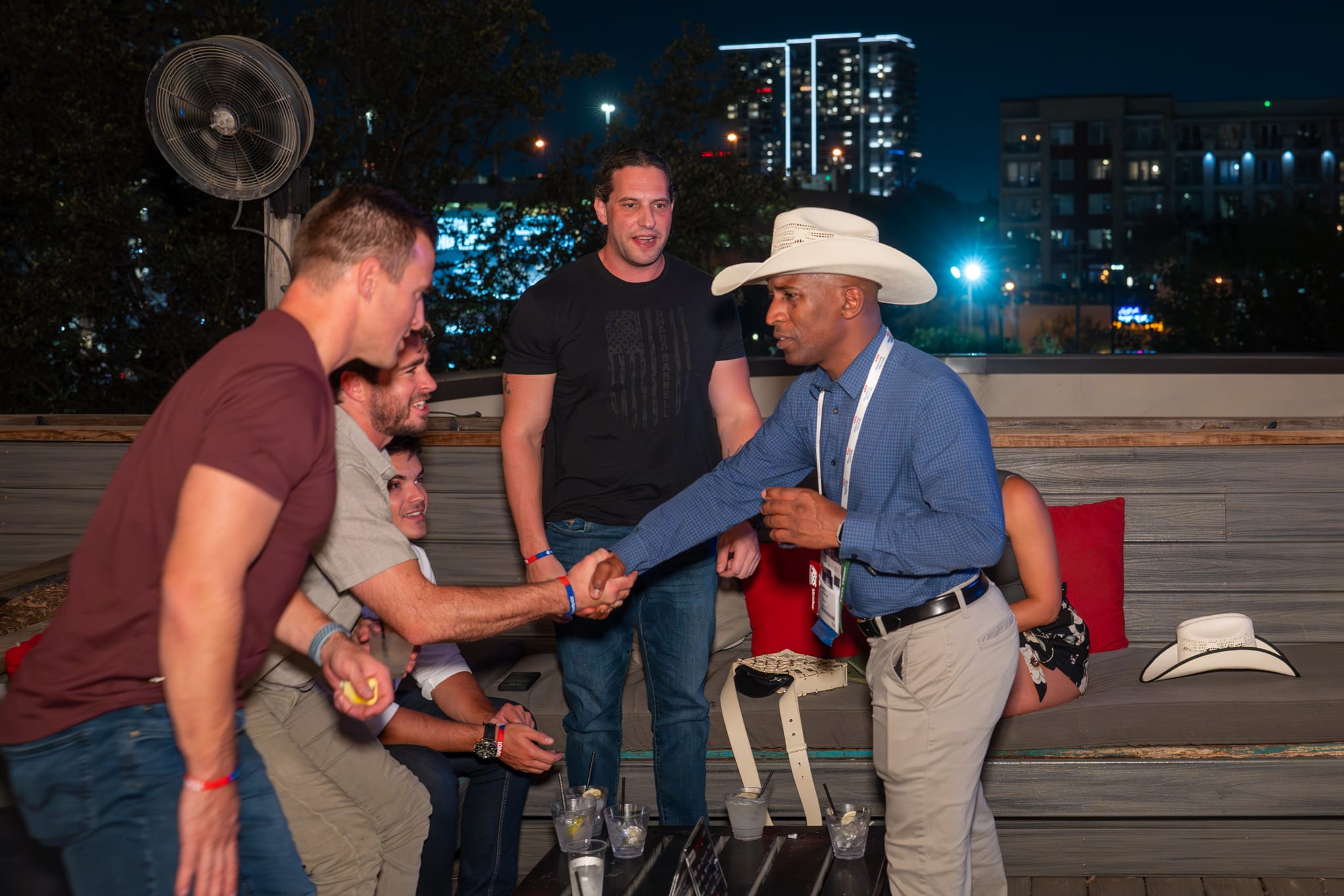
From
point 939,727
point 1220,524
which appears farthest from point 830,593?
point 1220,524

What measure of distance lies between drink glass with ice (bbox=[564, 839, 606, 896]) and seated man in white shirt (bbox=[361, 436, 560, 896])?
405 millimetres

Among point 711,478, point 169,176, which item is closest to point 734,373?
point 711,478

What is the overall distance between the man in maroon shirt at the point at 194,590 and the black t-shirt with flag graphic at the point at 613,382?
1.21 metres

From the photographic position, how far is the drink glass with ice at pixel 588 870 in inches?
89.3

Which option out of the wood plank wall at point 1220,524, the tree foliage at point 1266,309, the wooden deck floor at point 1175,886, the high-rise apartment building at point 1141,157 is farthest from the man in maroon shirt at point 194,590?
the high-rise apartment building at point 1141,157

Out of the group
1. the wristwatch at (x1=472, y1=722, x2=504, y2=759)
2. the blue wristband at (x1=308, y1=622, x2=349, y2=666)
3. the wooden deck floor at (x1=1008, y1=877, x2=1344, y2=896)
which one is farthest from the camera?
the wooden deck floor at (x1=1008, y1=877, x2=1344, y2=896)

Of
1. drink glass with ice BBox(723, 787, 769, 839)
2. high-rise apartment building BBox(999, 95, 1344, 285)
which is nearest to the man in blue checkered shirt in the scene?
drink glass with ice BBox(723, 787, 769, 839)

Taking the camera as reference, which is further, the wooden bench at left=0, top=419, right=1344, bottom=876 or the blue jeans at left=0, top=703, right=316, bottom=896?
the wooden bench at left=0, top=419, right=1344, bottom=876

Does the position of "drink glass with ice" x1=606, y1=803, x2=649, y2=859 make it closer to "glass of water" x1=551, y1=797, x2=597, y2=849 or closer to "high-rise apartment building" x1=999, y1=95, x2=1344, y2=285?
"glass of water" x1=551, y1=797, x2=597, y2=849

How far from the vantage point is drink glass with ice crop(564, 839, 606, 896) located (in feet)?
7.44

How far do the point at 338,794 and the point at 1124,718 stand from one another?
1997mm

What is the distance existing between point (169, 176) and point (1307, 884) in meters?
6.88

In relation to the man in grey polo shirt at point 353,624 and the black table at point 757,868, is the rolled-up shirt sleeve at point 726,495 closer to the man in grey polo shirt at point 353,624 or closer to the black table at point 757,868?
the man in grey polo shirt at point 353,624

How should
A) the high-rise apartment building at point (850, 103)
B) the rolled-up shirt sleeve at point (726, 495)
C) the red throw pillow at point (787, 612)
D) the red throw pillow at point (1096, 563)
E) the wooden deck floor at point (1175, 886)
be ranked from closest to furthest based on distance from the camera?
the rolled-up shirt sleeve at point (726, 495) → the wooden deck floor at point (1175, 886) → the red throw pillow at point (787, 612) → the red throw pillow at point (1096, 563) → the high-rise apartment building at point (850, 103)
